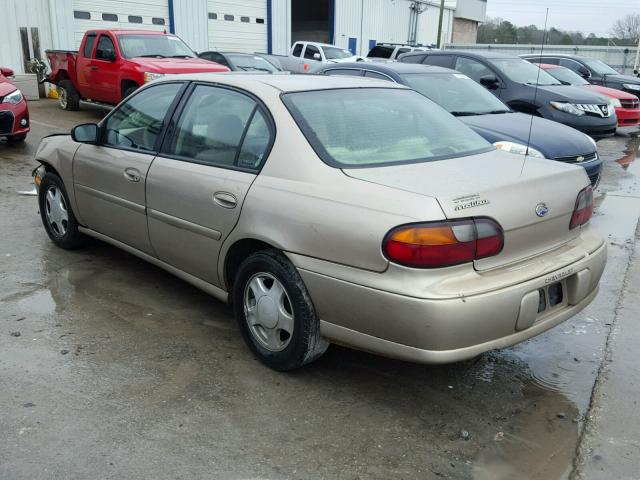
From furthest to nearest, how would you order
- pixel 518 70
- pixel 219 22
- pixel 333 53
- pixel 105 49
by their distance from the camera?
pixel 219 22 < pixel 333 53 < pixel 105 49 < pixel 518 70

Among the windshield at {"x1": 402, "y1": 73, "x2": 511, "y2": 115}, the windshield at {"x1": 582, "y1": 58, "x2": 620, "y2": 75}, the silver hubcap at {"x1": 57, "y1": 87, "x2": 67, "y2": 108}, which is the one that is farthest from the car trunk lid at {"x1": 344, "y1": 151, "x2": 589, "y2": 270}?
the windshield at {"x1": 582, "y1": 58, "x2": 620, "y2": 75}

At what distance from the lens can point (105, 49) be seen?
12.2m

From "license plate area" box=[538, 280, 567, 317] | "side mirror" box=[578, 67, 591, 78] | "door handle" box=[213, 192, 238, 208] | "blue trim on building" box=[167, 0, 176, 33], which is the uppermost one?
"blue trim on building" box=[167, 0, 176, 33]

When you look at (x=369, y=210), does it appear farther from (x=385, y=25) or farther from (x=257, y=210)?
(x=385, y=25)

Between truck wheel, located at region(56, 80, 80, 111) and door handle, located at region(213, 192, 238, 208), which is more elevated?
door handle, located at region(213, 192, 238, 208)

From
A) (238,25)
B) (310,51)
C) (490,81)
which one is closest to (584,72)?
(490,81)

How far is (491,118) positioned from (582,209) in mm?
3897

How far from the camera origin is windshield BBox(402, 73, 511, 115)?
288 inches

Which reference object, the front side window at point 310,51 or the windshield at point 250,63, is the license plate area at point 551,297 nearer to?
the windshield at point 250,63

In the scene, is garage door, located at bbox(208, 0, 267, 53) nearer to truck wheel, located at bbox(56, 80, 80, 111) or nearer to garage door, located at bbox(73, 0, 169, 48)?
garage door, located at bbox(73, 0, 169, 48)

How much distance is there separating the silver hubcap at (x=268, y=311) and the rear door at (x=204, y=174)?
32 centimetres

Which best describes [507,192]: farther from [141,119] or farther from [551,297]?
[141,119]

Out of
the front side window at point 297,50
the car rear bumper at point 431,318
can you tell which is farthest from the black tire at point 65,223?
the front side window at point 297,50

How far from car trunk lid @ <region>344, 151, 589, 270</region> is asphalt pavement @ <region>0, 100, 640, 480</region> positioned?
0.83 metres
